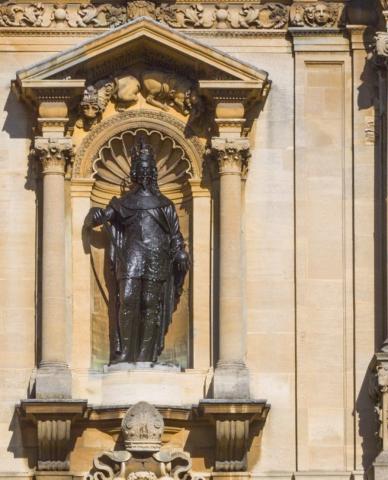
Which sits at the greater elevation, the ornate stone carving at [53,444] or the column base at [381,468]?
the ornate stone carving at [53,444]

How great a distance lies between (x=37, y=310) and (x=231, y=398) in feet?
8.40

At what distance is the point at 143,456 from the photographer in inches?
1420

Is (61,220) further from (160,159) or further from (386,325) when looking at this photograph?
(386,325)

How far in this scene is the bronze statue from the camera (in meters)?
36.8

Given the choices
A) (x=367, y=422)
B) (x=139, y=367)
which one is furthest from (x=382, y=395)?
(x=139, y=367)

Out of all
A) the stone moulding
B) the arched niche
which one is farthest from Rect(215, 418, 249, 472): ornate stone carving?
the stone moulding

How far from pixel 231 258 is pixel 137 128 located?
206 centimetres

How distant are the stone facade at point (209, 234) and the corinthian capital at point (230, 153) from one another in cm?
2

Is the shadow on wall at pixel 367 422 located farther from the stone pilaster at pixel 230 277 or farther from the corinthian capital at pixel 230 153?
the corinthian capital at pixel 230 153

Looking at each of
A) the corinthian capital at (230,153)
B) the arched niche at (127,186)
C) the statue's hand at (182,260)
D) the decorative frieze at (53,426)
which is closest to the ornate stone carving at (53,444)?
the decorative frieze at (53,426)

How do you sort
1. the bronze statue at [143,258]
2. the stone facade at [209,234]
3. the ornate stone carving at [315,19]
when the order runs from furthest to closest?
the ornate stone carving at [315,19] < the bronze statue at [143,258] < the stone facade at [209,234]

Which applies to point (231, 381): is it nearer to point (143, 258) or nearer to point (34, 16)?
point (143, 258)

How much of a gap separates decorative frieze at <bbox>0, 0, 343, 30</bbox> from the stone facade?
2 cm

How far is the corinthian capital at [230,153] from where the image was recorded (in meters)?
36.8
